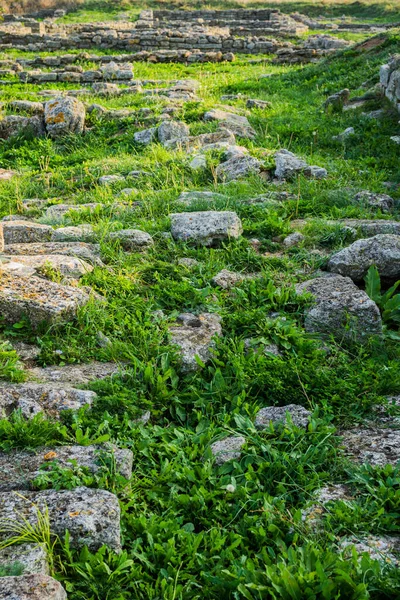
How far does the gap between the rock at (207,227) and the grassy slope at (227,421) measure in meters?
0.14

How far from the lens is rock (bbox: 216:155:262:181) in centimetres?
771

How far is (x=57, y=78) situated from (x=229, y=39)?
9084 millimetres

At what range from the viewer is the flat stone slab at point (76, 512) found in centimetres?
278

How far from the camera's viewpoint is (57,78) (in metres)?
16.8

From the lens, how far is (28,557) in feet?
8.57

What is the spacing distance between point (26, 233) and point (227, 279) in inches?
94.0

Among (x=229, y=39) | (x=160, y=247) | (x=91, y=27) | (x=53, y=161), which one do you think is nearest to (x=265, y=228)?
(x=160, y=247)

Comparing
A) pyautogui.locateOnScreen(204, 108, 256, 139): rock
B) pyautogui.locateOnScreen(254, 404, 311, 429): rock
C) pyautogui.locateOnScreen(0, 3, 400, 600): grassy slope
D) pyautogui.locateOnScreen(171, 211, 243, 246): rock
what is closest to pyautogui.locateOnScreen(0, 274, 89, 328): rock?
pyautogui.locateOnScreen(0, 3, 400, 600): grassy slope

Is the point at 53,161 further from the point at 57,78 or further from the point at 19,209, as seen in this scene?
the point at 57,78

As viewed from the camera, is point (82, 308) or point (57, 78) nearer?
point (82, 308)

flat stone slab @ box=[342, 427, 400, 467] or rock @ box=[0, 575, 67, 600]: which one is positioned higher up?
rock @ box=[0, 575, 67, 600]

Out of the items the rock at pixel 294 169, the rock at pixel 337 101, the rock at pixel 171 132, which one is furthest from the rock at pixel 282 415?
the rock at pixel 337 101

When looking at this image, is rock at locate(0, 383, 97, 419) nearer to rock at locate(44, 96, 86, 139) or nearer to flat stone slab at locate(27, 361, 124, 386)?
flat stone slab at locate(27, 361, 124, 386)

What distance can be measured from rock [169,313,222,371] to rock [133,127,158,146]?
6.14m
